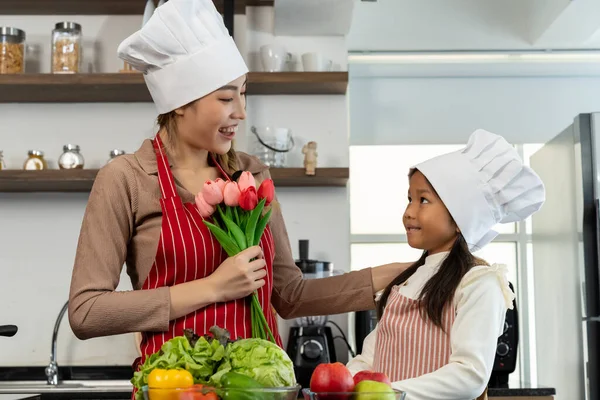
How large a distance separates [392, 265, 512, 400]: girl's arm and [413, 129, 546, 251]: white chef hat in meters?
0.13

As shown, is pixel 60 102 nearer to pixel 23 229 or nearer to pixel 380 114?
pixel 23 229

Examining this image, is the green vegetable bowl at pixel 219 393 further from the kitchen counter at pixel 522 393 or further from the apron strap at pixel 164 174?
the kitchen counter at pixel 522 393

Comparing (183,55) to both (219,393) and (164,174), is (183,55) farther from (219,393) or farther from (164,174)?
(219,393)

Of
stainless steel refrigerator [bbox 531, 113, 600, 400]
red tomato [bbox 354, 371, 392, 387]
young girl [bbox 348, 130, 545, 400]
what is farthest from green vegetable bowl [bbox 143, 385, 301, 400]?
stainless steel refrigerator [bbox 531, 113, 600, 400]

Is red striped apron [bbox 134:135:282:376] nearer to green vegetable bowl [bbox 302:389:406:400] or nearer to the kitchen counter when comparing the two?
green vegetable bowl [bbox 302:389:406:400]

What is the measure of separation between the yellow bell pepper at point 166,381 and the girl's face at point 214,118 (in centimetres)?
73

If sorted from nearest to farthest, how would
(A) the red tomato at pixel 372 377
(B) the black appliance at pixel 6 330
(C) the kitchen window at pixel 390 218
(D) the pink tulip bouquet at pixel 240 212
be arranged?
(A) the red tomato at pixel 372 377
(D) the pink tulip bouquet at pixel 240 212
(B) the black appliance at pixel 6 330
(C) the kitchen window at pixel 390 218

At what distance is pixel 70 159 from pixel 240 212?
6.52 feet

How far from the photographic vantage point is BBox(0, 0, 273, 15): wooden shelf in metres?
3.31

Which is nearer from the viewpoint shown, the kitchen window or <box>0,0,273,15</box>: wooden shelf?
<box>0,0,273,15</box>: wooden shelf

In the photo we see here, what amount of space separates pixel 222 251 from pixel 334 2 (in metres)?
1.80

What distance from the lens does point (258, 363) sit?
939 millimetres

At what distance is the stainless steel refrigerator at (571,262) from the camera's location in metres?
3.62

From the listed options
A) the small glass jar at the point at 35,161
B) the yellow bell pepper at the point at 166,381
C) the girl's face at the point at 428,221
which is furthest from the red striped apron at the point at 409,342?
the small glass jar at the point at 35,161
